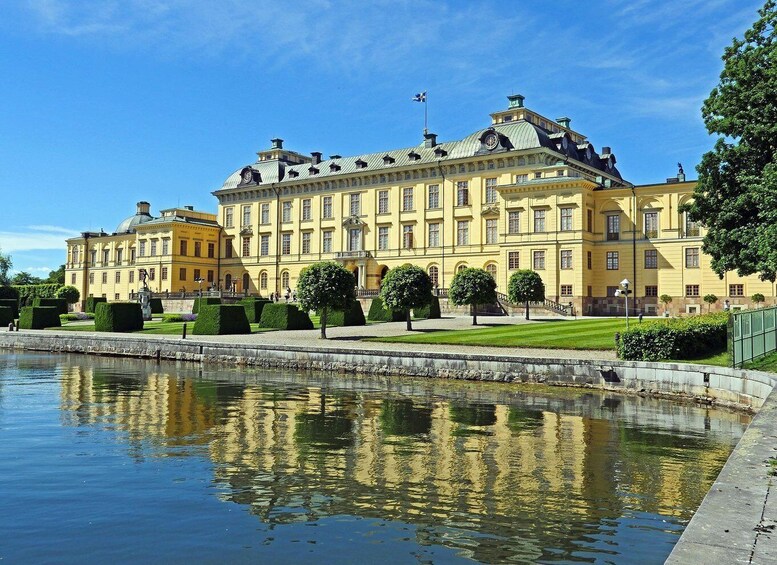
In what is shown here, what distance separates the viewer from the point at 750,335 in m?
19.5

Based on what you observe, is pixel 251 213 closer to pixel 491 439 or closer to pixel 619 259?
pixel 619 259

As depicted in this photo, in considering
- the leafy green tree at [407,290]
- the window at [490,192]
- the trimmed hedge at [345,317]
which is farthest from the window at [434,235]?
the leafy green tree at [407,290]

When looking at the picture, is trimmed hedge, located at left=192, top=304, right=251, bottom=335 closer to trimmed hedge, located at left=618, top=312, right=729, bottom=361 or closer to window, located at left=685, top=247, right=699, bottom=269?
Answer: trimmed hedge, located at left=618, top=312, right=729, bottom=361

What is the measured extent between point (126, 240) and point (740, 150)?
251ft

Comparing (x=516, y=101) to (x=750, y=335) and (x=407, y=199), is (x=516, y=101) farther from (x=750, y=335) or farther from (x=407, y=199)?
(x=750, y=335)

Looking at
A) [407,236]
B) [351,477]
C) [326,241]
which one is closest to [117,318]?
[407,236]

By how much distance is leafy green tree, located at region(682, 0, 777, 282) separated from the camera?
79.2 ft

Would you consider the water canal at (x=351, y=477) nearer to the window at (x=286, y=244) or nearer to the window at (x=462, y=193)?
the window at (x=462, y=193)

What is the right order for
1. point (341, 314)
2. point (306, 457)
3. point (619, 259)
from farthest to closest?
point (619, 259) < point (341, 314) < point (306, 457)

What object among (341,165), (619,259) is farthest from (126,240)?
(619,259)

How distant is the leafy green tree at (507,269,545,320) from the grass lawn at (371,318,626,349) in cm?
535

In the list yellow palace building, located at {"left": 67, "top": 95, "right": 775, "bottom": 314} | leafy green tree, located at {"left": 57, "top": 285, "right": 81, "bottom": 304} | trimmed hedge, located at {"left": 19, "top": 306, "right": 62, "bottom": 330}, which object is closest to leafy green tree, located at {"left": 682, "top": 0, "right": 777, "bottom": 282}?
yellow palace building, located at {"left": 67, "top": 95, "right": 775, "bottom": 314}

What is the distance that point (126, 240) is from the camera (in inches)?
3391

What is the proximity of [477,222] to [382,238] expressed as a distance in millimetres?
10963
